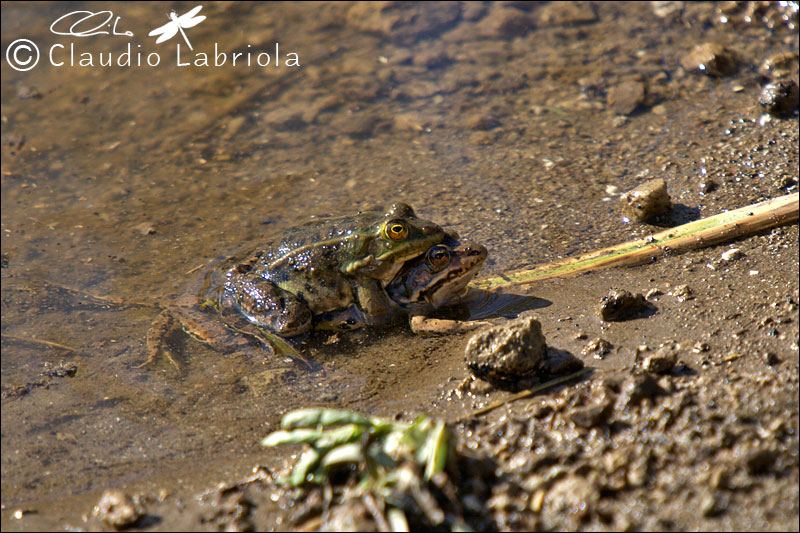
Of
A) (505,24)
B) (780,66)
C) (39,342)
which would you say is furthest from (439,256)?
(505,24)

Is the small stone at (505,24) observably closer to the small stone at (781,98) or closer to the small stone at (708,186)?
the small stone at (781,98)

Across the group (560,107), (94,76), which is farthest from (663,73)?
(94,76)

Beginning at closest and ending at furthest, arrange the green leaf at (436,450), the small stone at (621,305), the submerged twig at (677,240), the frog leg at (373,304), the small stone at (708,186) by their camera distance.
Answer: the green leaf at (436,450) → the small stone at (621,305) → the submerged twig at (677,240) → the frog leg at (373,304) → the small stone at (708,186)

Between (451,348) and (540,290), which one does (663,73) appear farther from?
(451,348)

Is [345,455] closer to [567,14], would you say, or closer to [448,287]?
[448,287]
